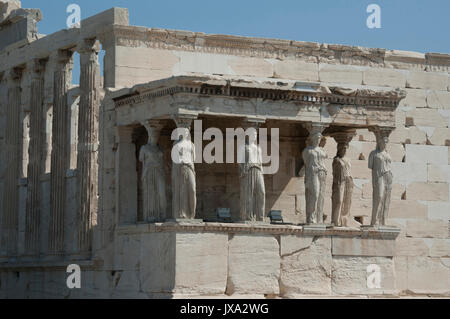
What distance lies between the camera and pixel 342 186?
25.1m

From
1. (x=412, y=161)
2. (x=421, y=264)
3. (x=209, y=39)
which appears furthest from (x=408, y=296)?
(x=209, y=39)

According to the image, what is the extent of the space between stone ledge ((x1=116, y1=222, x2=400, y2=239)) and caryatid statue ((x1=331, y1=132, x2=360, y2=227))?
892mm

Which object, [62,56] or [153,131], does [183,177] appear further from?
[62,56]

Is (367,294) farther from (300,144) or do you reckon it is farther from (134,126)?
(134,126)

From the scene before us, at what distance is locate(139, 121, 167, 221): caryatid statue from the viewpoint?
23.3 metres

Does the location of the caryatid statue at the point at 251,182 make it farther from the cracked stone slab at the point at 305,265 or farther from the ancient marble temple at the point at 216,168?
the cracked stone slab at the point at 305,265

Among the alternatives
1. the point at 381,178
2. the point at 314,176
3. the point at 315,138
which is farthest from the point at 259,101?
the point at 381,178

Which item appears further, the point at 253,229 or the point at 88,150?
the point at 88,150

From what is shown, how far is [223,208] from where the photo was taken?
24.3 metres

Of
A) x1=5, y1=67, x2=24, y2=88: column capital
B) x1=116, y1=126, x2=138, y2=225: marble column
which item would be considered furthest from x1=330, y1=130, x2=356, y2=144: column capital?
x1=5, y1=67, x2=24, y2=88: column capital

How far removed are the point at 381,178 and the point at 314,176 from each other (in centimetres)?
130

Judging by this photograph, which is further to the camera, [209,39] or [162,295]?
[209,39]

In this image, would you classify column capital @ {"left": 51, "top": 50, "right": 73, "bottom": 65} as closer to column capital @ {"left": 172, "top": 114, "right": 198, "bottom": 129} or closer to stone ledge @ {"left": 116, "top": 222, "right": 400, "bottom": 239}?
stone ledge @ {"left": 116, "top": 222, "right": 400, "bottom": 239}

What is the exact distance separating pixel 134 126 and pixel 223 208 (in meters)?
2.09
